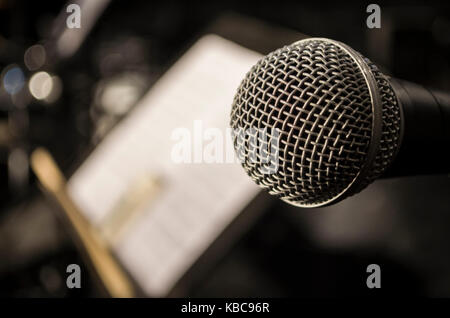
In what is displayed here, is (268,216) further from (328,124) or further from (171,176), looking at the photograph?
(328,124)

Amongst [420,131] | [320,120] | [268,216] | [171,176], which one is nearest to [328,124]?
[320,120]

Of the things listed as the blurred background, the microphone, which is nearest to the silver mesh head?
the microphone

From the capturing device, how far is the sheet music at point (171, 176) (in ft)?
3.04

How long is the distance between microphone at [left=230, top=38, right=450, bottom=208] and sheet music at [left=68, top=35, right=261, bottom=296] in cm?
42

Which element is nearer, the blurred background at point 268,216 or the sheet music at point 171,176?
the sheet music at point 171,176

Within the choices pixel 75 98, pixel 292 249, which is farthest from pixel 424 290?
pixel 75 98

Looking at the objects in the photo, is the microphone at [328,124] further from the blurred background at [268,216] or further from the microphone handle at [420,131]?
the blurred background at [268,216]

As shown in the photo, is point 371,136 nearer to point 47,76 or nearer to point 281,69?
point 281,69

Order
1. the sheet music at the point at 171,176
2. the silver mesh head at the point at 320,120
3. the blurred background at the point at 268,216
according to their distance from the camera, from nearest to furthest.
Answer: the silver mesh head at the point at 320,120 → the sheet music at the point at 171,176 → the blurred background at the point at 268,216

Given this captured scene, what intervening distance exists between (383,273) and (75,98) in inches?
59.7

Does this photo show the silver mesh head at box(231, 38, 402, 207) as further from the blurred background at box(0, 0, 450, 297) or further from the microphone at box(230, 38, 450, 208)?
the blurred background at box(0, 0, 450, 297)

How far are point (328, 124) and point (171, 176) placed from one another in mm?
695

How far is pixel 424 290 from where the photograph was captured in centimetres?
139

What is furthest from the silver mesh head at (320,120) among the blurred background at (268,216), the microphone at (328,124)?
the blurred background at (268,216)
